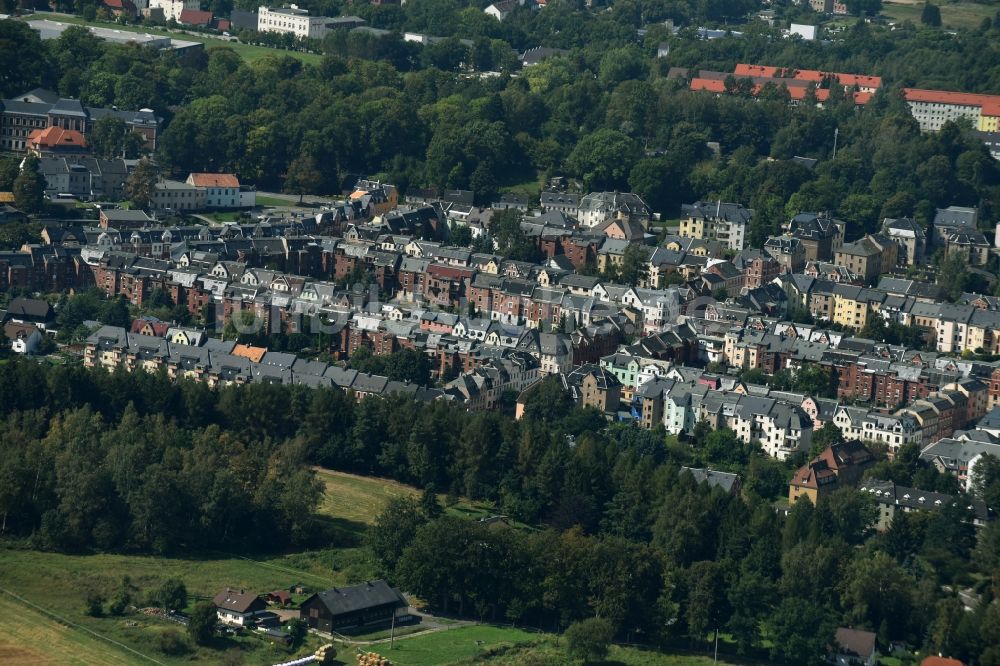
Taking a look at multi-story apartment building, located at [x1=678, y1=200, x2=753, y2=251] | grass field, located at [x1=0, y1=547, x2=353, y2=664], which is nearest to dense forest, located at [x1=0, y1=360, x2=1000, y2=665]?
grass field, located at [x1=0, y1=547, x2=353, y2=664]

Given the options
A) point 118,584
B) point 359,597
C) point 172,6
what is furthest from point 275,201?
point 359,597

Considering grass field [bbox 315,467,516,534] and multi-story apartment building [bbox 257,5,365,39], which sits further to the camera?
multi-story apartment building [bbox 257,5,365,39]

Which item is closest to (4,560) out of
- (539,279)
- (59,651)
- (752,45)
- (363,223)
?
(59,651)

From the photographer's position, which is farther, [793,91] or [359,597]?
[793,91]

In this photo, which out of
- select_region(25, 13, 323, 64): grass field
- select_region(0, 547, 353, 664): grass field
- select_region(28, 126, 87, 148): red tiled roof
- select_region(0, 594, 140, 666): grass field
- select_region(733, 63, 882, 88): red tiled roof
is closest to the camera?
select_region(0, 594, 140, 666): grass field

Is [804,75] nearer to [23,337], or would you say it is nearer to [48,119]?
[48,119]

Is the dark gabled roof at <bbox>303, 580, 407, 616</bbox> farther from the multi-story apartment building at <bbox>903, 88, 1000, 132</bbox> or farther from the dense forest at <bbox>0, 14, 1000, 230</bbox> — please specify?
the multi-story apartment building at <bbox>903, 88, 1000, 132</bbox>

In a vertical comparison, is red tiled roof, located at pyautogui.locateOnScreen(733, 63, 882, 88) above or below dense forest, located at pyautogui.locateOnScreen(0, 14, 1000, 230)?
above
